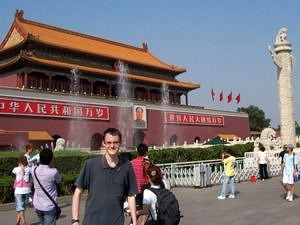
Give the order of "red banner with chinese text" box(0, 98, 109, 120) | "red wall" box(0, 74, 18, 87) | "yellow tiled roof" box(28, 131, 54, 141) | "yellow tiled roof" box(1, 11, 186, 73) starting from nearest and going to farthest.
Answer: "red banner with chinese text" box(0, 98, 109, 120), "yellow tiled roof" box(28, 131, 54, 141), "red wall" box(0, 74, 18, 87), "yellow tiled roof" box(1, 11, 186, 73)

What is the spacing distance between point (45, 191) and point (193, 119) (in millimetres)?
31252

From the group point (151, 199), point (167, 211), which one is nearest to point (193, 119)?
point (151, 199)

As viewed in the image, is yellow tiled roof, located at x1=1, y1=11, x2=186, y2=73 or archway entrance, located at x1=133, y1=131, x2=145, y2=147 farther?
archway entrance, located at x1=133, y1=131, x2=145, y2=147

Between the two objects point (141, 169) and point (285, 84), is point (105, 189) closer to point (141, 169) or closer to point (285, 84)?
point (141, 169)

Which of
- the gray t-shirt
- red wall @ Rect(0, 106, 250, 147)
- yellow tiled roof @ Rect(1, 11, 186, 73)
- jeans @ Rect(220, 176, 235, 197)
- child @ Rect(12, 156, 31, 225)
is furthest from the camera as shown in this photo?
yellow tiled roof @ Rect(1, 11, 186, 73)

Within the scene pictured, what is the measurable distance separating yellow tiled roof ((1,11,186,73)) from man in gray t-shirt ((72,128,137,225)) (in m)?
24.5

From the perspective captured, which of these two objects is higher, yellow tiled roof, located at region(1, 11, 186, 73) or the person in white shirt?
yellow tiled roof, located at region(1, 11, 186, 73)

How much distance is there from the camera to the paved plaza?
6953mm

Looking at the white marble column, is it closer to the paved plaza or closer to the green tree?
the paved plaza

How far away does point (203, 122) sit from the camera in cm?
3641

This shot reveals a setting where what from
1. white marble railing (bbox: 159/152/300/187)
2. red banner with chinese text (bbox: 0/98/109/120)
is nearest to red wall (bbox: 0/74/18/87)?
red banner with chinese text (bbox: 0/98/109/120)

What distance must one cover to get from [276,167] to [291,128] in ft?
15.2

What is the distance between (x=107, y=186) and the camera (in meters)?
3.29

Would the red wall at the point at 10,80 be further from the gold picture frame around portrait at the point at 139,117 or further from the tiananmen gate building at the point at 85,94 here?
the gold picture frame around portrait at the point at 139,117
